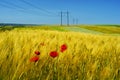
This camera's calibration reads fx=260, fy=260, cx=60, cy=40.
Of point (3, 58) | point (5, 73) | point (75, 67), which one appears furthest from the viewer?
point (75, 67)

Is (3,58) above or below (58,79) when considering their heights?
above

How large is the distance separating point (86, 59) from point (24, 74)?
0.86 meters

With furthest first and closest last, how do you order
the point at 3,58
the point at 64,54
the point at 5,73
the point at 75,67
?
the point at 64,54 < the point at 75,67 < the point at 3,58 < the point at 5,73

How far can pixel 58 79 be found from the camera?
212cm

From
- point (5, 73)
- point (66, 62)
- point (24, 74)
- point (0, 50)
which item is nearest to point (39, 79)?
point (24, 74)

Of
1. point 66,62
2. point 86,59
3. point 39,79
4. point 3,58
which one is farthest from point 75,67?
point 3,58

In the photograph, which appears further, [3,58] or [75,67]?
[75,67]

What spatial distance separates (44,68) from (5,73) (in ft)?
1.30

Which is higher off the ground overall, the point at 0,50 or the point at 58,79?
the point at 0,50

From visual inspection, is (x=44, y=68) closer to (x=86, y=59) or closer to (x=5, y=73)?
(x=5, y=73)

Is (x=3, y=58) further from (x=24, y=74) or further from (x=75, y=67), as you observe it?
(x=75, y=67)

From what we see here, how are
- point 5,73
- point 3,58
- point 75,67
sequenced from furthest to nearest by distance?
1. point 75,67
2. point 3,58
3. point 5,73

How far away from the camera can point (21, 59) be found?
225cm

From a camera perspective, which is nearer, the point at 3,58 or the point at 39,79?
the point at 39,79
